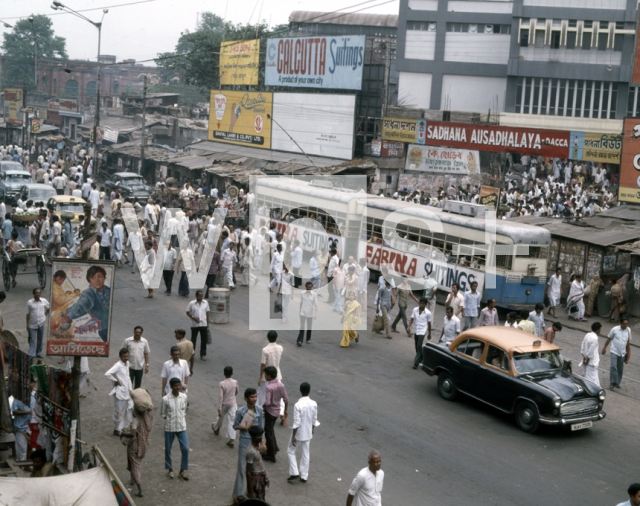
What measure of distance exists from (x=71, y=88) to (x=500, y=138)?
267ft

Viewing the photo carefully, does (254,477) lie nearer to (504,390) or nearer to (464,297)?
(504,390)

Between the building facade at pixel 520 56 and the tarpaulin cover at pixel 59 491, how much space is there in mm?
42664

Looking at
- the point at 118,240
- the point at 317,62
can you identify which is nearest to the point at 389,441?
the point at 118,240

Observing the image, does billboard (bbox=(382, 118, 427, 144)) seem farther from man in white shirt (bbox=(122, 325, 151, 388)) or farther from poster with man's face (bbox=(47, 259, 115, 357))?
poster with man's face (bbox=(47, 259, 115, 357))

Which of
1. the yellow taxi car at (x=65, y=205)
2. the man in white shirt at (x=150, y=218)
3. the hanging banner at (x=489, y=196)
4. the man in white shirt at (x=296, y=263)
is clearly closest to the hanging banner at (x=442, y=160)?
the hanging banner at (x=489, y=196)

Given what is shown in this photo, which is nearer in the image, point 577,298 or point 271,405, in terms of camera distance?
point 271,405

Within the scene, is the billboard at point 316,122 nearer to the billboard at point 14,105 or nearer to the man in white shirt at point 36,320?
the man in white shirt at point 36,320

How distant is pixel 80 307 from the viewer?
9547 millimetres

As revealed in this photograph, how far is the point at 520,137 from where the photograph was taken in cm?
3450

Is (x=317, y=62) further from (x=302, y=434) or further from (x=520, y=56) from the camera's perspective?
(x=302, y=434)

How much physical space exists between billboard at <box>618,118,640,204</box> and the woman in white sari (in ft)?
21.5

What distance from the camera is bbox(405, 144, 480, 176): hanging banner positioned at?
3609 centimetres

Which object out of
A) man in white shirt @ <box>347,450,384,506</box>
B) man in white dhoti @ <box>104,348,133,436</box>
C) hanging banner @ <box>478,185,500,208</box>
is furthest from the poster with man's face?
hanging banner @ <box>478,185,500,208</box>

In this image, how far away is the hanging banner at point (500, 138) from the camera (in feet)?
110
